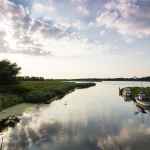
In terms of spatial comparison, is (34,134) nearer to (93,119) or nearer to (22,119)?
(22,119)

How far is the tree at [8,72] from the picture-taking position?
37.1 m

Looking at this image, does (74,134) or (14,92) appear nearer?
(74,134)

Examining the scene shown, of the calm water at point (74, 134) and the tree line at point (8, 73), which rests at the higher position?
the tree line at point (8, 73)

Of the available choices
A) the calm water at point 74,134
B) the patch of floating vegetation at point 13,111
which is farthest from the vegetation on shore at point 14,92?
the calm water at point 74,134

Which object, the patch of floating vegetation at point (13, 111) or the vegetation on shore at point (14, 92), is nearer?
the patch of floating vegetation at point (13, 111)

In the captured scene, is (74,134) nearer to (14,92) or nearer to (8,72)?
(14,92)

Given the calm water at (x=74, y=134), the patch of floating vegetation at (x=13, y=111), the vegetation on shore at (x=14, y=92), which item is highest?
the vegetation on shore at (x=14, y=92)

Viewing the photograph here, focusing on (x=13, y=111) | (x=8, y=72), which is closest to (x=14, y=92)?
(x=8, y=72)

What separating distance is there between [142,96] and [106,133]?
19271 mm

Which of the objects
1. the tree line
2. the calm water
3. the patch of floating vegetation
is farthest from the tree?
the calm water

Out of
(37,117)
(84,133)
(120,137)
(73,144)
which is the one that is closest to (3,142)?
(73,144)

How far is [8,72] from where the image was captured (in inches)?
→ 1462

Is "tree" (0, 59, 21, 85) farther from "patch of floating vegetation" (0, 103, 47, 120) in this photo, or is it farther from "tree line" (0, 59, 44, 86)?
"patch of floating vegetation" (0, 103, 47, 120)

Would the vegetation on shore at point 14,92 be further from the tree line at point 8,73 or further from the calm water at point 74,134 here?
the calm water at point 74,134
